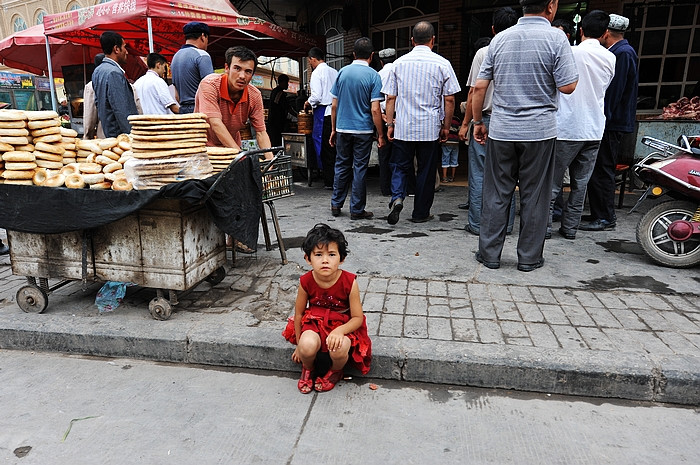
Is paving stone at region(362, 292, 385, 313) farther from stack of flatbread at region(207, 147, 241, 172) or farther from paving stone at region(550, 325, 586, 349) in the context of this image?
stack of flatbread at region(207, 147, 241, 172)

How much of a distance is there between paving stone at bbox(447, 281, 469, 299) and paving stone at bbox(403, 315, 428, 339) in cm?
Result: 48

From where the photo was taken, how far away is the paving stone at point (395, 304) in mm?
3518

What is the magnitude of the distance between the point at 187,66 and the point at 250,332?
11.5 feet

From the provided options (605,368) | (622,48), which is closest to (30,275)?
(605,368)

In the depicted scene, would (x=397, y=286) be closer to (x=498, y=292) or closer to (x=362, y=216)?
(x=498, y=292)

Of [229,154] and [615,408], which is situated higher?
[229,154]

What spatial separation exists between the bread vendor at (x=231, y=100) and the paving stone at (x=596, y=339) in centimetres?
287

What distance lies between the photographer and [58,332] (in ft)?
10.8

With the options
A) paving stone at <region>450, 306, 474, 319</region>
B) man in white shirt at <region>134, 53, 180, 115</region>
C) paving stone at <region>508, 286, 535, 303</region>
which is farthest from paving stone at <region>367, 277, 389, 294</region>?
man in white shirt at <region>134, 53, 180, 115</region>

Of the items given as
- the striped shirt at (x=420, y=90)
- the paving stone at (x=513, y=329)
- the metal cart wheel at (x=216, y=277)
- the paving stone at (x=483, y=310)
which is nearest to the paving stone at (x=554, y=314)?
the paving stone at (x=513, y=329)

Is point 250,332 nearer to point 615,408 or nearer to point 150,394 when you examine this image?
point 150,394

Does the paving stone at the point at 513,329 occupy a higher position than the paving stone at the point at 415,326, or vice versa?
the paving stone at the point at 513,329

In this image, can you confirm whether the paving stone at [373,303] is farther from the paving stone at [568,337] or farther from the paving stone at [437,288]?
the paving stone at [568,337]

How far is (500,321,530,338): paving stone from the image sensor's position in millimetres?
3141
